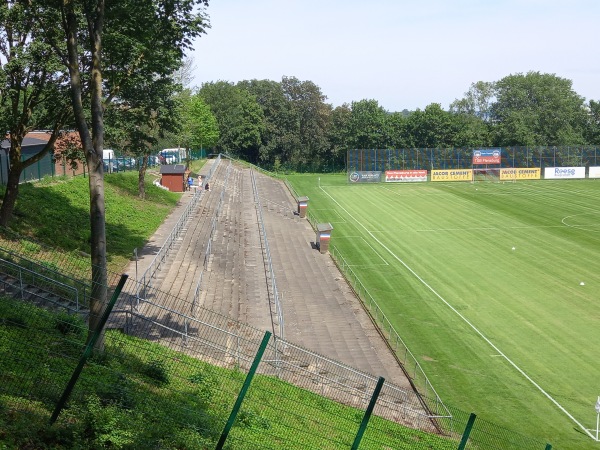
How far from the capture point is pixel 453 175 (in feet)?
303

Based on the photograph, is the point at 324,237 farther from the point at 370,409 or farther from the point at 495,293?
the point at 370,409

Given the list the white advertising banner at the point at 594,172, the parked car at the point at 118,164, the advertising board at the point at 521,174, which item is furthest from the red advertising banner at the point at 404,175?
the parked car at the point at 118,164

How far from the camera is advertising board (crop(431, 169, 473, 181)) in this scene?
9181 cm

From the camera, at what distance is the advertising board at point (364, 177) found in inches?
3568

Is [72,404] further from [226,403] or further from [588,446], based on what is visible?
[588,446]

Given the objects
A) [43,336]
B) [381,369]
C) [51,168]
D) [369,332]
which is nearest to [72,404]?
[43,336]

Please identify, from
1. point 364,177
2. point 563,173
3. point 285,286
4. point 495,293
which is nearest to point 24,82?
point 285,286

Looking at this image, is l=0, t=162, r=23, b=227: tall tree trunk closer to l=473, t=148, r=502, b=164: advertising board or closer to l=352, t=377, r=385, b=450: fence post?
l=352, t=377, r=385, b=450: fence post

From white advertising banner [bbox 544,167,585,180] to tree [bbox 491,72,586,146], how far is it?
19435 millimetres

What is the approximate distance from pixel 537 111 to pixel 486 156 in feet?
114

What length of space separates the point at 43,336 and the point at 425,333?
64.1 ft

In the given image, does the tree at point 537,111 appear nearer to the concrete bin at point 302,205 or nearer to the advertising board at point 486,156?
the advertising board at point 486,156

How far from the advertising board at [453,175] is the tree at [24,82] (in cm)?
6831

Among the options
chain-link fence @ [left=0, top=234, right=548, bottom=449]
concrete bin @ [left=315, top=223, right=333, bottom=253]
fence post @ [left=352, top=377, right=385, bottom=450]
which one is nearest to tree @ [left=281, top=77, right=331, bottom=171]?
concrete bin @ [left=315, top=223, right=333, bottom=253]
